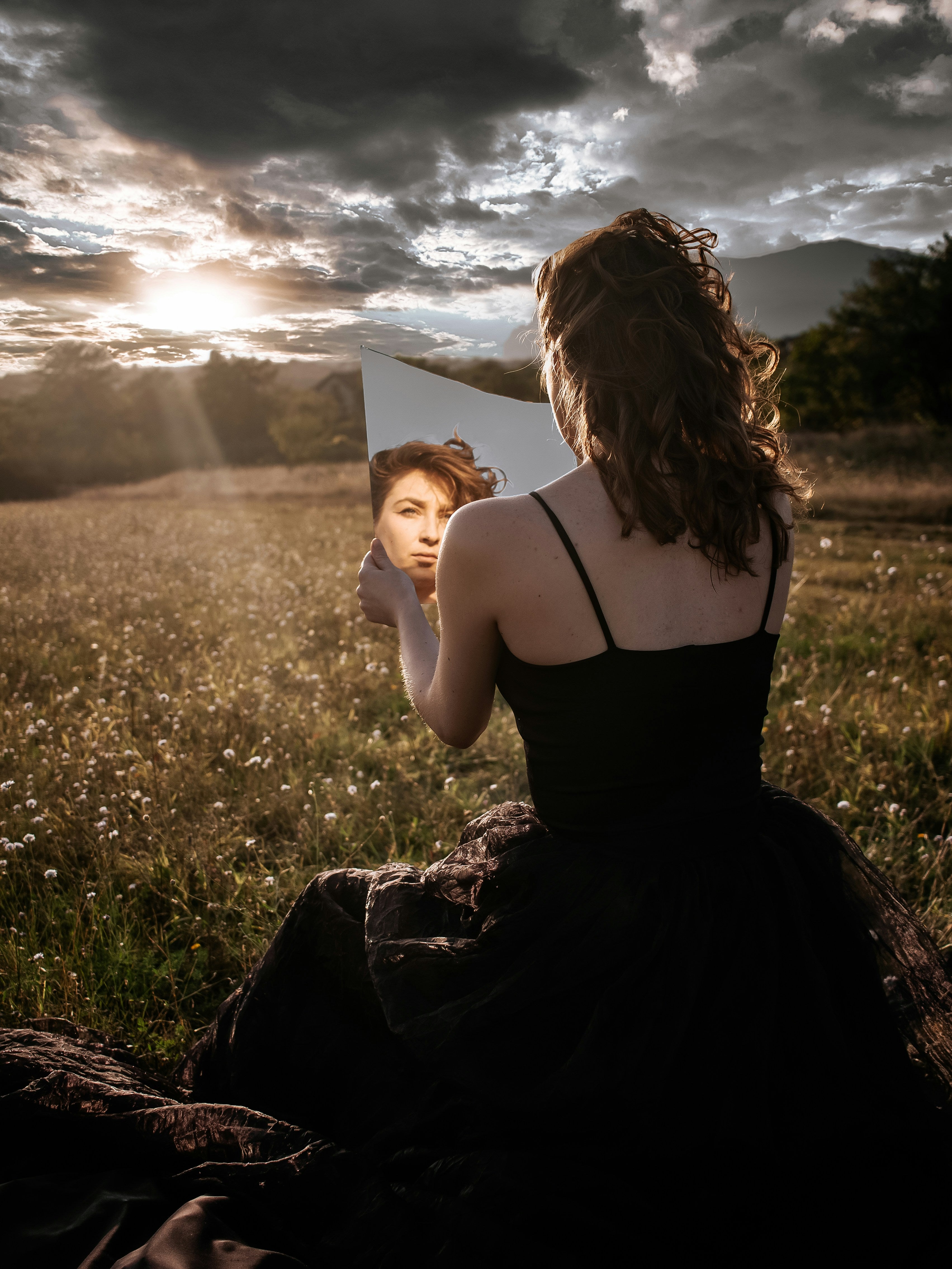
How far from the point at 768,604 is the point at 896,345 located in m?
48.6

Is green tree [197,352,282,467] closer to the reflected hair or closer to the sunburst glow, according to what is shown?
the sunburst glow

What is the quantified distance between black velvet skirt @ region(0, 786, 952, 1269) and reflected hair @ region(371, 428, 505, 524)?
126 cm

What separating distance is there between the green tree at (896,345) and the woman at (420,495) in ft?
126

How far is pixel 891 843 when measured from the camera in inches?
124

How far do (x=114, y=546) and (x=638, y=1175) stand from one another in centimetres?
853

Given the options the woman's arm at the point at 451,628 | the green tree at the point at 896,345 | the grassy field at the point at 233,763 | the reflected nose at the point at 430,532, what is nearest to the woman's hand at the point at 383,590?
the woman's arm at the point at 451,628

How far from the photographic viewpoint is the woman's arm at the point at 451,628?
160 cm

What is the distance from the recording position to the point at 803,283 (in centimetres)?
7944

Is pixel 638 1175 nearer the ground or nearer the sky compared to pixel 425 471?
nearer the ground

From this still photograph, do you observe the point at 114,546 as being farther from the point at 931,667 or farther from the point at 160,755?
the point at 931,667

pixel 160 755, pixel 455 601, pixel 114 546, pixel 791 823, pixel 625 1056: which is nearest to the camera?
pixel 625 1056

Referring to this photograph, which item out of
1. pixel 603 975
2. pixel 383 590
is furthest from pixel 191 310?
pixel 603 975

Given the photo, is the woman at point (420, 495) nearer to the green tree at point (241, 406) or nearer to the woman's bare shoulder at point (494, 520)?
the woman's bare shoulder at point (494, 520)

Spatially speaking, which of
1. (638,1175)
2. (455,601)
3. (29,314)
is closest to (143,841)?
(455,601)
